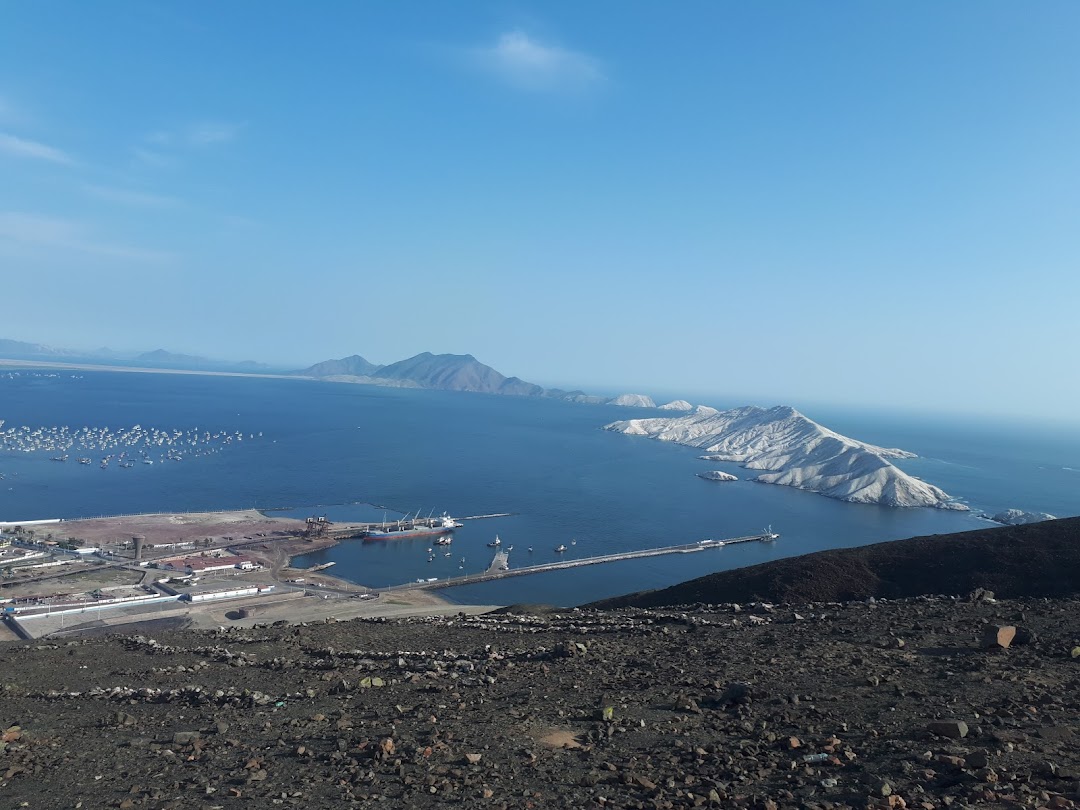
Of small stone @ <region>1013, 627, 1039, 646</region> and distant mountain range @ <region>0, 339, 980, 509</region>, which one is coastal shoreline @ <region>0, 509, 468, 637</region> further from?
distant mountain range @ <region>0, 339, 980, 509</region>

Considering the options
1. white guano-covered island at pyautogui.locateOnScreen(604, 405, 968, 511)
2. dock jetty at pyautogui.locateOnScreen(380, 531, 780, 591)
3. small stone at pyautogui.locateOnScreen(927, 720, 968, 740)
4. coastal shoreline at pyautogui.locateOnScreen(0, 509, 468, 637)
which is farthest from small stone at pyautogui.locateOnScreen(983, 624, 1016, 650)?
white guano-covered island at pyautogui.locateOnScreen(604, 405, 968, 511)

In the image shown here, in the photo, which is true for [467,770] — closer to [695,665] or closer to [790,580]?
[695,665]

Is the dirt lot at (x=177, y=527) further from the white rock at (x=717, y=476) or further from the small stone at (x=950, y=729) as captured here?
the white rock at (x=717, y=476)

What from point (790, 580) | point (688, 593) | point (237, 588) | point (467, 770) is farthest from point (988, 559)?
point (237, 588)

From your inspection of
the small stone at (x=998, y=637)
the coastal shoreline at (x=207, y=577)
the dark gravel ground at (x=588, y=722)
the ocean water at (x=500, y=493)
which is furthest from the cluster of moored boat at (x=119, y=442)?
the small stone at (x=998, y=637)

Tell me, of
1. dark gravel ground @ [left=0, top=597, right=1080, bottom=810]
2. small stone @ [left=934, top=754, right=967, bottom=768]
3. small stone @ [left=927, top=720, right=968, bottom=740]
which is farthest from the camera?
small stone @ [left=927, top=720, right=968, bottom=740]

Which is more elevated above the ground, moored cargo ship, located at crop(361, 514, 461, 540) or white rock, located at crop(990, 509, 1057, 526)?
white rock, located at crop(990, 509, 1057, 526)
